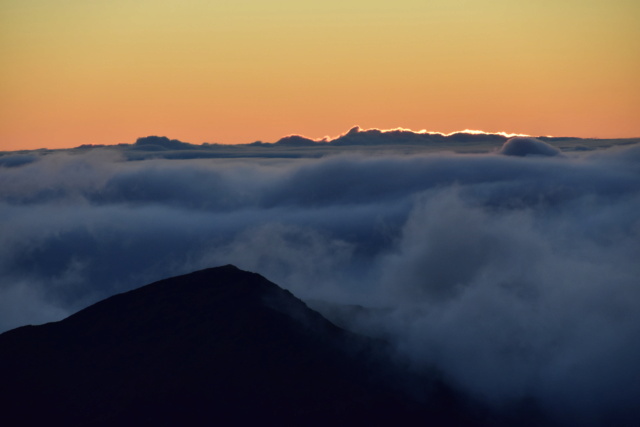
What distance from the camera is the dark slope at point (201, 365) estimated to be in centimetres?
10944

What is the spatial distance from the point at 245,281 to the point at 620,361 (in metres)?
78.3

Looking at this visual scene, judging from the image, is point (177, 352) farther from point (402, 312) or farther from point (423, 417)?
point (402, 312)

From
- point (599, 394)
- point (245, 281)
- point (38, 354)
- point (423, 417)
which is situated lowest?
point (599, 394)

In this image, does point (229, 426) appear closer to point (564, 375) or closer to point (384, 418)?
point (384, 418)

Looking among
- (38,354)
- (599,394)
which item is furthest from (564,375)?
(38,354)

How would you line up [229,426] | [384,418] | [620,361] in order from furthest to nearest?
1. [620,361]
2. [384,418]
3. [229,426]

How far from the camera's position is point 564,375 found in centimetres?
15875

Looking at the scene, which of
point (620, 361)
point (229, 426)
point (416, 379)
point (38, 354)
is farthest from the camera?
point (620, 361)

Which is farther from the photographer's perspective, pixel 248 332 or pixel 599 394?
pixel 599 394

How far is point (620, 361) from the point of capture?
6540 inches

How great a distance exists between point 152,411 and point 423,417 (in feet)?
116

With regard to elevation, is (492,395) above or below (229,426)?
below

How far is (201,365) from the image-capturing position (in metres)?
114

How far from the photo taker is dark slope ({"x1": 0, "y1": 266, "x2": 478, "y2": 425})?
359ft
